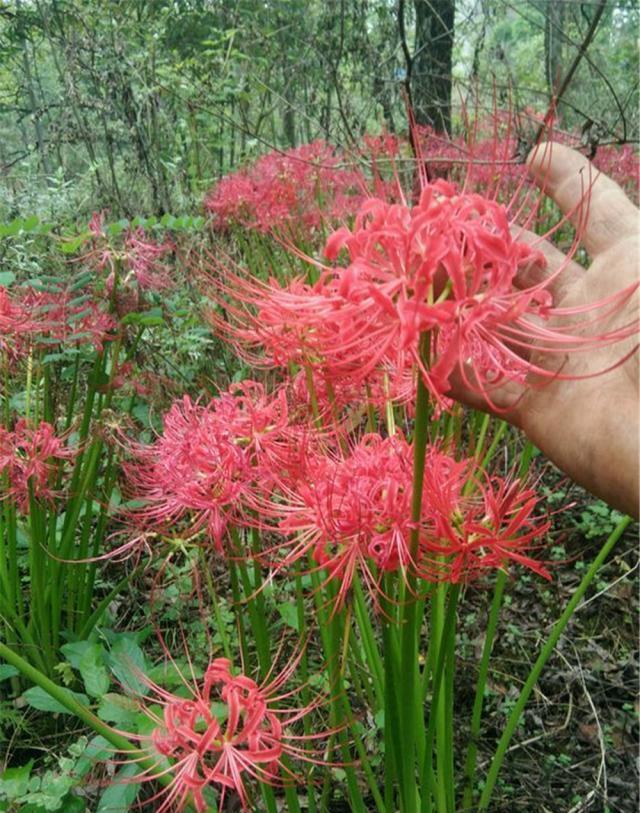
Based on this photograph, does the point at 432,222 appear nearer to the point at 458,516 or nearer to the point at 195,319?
the point at 458,516

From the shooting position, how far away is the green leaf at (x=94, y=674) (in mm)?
1581

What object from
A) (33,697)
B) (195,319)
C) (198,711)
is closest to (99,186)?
(195,319)

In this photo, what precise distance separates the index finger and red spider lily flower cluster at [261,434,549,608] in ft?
1.72

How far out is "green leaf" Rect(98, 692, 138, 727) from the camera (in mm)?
1474

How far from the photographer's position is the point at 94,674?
1629 millimetres

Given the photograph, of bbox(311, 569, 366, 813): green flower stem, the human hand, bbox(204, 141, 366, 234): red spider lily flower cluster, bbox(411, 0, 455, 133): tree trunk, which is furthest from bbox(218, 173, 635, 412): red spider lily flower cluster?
bbox(411, 0, 455, 133): tree trunk

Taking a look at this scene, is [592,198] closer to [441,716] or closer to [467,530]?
[467,530]

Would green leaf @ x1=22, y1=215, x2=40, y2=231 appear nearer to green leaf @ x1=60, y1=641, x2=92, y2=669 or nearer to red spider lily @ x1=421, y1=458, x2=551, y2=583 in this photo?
green leaf @ x1=60, y1=641, x2=92, y2=669

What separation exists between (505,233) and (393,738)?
95 centimetres

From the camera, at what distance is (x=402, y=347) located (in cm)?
88

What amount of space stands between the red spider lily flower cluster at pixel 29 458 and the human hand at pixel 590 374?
129cm

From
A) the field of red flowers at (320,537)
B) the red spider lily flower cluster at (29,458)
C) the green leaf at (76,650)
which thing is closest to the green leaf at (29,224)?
the field of red flowers at (320,537)

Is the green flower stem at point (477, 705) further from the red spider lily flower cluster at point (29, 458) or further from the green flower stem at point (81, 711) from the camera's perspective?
the red spider lily flower cluster at point (29, 458)

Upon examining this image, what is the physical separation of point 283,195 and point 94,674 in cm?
279
